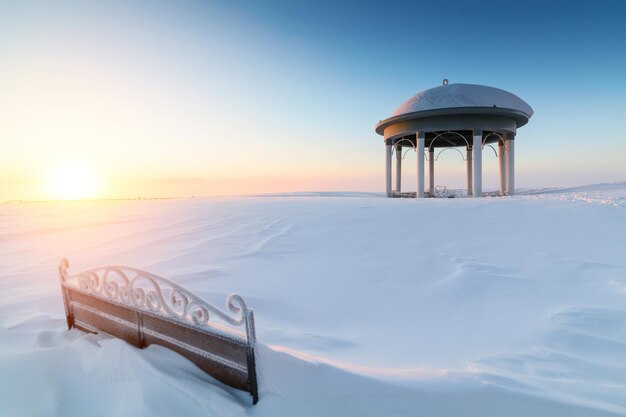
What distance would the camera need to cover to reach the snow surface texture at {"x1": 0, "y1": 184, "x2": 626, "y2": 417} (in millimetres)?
2203

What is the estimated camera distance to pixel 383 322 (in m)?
3.48

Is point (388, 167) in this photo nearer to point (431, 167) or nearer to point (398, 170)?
point (398, 170)

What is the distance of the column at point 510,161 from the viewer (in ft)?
42.8

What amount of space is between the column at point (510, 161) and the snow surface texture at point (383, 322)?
20.6ft

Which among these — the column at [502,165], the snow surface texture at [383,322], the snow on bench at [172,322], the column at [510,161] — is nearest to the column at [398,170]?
the column at [502,165]

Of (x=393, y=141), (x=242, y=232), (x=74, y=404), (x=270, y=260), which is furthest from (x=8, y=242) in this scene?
(x=393, y=141)

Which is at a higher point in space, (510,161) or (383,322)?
(510,161)

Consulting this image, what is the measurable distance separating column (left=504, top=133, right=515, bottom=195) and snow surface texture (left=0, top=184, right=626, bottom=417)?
6.28m

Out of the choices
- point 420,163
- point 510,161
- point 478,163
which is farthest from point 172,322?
point 510,161

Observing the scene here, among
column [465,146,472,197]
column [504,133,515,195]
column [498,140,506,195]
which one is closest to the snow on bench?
column [504,133,515,195]

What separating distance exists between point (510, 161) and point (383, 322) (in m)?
12.5

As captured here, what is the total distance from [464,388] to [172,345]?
2.39 metres

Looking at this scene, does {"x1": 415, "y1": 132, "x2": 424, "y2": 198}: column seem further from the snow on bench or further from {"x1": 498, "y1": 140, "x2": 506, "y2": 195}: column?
the snow on bench

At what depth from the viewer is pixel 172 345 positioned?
9.51 feet
